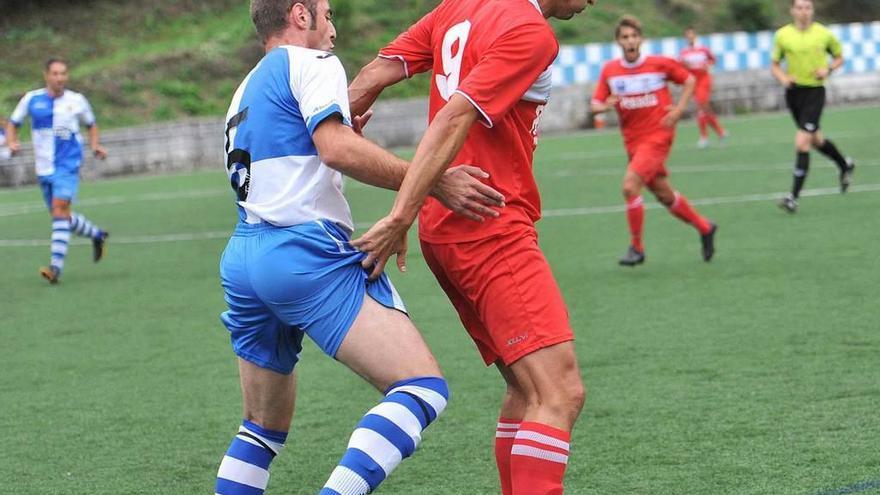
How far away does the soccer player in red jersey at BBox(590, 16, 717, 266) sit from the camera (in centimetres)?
1190

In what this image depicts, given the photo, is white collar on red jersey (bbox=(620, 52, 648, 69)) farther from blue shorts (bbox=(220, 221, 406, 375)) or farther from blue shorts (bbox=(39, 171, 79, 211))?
blue shorts (bbox=(220, 221, 406, 375))

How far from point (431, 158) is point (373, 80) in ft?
2.85

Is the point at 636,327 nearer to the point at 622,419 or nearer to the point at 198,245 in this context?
the point at 622,419

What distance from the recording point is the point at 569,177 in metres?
20.5

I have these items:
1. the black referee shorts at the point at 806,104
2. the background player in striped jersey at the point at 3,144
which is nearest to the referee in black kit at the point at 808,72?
the black referee shorts at the point at 806,104

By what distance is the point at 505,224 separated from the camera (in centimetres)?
436

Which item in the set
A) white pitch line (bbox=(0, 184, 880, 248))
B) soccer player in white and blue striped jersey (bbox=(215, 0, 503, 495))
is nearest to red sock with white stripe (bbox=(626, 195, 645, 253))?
white pitch line (bbox=(0, 184, 880, 248))

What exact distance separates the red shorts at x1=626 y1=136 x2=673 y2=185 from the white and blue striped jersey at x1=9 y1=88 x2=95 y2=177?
5702 mm

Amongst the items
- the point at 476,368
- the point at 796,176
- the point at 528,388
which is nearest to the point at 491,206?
the point at 528,388

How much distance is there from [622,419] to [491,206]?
252cm

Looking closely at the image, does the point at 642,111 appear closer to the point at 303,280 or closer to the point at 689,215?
the point at 689,215

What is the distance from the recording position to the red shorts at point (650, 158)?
39.1ft

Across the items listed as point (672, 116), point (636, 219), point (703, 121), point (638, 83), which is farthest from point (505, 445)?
point (703, 121)

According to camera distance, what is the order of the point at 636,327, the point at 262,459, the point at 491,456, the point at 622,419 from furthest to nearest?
the point at 636,327, the point at 622,419, the point at 491,456, the point at 262,459
